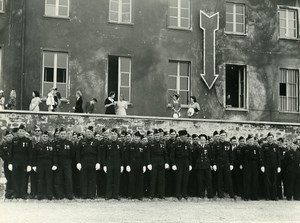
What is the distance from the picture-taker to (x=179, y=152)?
667 inches

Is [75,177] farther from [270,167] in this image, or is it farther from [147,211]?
[270,167]

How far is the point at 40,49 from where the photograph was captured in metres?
24.2

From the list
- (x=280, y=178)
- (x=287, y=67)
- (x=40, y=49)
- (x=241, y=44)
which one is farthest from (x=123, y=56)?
(x=280, y=178)

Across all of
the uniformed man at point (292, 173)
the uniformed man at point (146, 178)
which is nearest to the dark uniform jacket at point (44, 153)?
the uniformed man at point (146, 178)

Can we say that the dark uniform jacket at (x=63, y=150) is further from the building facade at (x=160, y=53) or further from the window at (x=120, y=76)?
the window at (x=120, y=76)

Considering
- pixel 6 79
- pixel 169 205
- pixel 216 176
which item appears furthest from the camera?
pixel 6 79

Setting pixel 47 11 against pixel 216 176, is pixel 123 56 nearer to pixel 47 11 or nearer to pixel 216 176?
pixel 47 11

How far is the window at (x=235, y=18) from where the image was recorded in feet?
89.6

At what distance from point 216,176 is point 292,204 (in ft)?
7.99

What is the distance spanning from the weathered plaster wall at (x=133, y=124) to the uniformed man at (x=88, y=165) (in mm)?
4467

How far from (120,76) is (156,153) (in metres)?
9.11

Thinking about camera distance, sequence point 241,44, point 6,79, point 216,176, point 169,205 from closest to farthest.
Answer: point 169,205
point 216,176
point 6,79
point 241,44

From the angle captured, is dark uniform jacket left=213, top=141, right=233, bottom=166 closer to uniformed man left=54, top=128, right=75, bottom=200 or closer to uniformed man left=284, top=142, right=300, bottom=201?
uniformed man left=284, top=142, right=300, bottom=201

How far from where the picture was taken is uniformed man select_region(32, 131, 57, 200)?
15.7 metres
